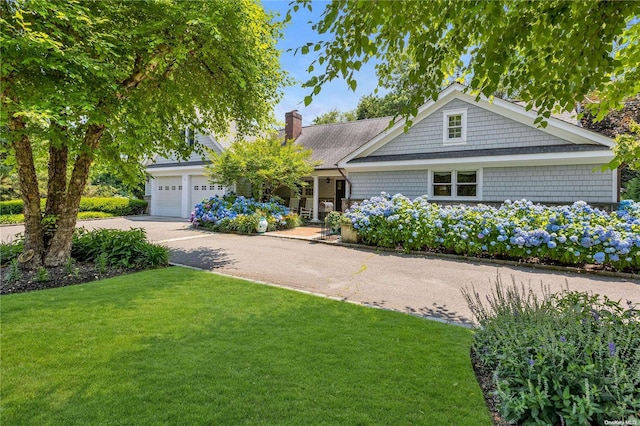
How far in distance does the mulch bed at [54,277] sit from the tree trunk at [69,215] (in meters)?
0.32

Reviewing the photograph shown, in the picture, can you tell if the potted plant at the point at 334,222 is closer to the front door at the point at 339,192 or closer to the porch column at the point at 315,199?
the porch column at the point at 315,199

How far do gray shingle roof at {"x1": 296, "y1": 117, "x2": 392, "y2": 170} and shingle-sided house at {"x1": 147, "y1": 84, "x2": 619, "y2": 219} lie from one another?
576 mm

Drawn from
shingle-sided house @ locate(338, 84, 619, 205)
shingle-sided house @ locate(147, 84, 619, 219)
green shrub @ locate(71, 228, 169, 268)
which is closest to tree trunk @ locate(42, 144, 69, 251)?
green shrub @ locate(71, 228, 169, 268)

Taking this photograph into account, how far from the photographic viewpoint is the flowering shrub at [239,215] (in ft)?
46.5

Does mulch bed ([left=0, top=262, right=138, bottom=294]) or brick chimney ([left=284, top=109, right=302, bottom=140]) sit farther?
brick chimney ([left=284, top=109, right=302, bottom=140])

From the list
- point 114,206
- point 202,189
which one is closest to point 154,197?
point 114,206

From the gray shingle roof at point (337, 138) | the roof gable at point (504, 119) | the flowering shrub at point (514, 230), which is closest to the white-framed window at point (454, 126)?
the roof gable at point (504, 119)

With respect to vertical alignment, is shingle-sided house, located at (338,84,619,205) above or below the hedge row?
above

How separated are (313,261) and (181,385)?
603cm

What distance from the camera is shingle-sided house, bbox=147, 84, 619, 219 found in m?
10.6

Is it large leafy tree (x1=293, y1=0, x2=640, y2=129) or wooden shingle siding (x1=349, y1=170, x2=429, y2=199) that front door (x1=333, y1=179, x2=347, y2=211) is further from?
large leafy tree (x1=293, y1=0, x2=640, y2=129)

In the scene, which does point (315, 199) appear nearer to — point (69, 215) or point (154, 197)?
point (69, 215)

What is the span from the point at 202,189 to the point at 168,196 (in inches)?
153

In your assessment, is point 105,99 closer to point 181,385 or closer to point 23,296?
point 23,296
